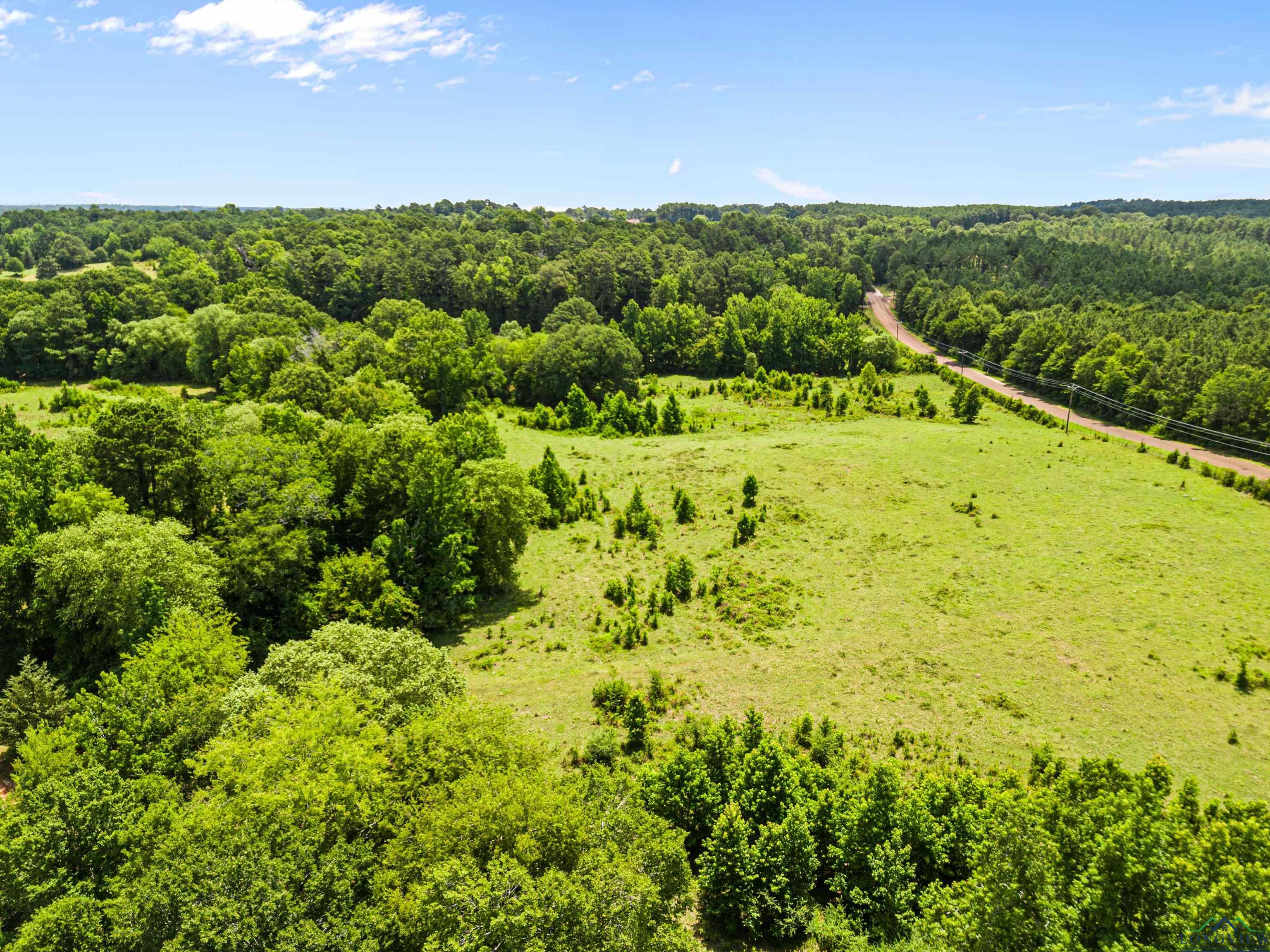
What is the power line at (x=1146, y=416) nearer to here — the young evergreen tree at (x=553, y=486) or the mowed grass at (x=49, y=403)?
the young evergreen tree at (x=553, y=486)

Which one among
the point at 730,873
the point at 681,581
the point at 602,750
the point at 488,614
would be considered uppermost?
the point at 681,581

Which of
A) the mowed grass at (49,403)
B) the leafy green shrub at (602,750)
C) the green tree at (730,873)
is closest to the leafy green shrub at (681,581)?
the leafy green shrub at (602,750)

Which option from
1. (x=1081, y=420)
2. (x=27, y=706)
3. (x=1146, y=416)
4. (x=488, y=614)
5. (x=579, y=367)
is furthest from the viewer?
(x=579, y=367)

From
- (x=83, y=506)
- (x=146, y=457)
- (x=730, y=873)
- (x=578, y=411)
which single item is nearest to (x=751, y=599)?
(x=730, y=873)

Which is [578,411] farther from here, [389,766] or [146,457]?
[389,766]

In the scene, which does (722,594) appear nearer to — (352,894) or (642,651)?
(642,651)
